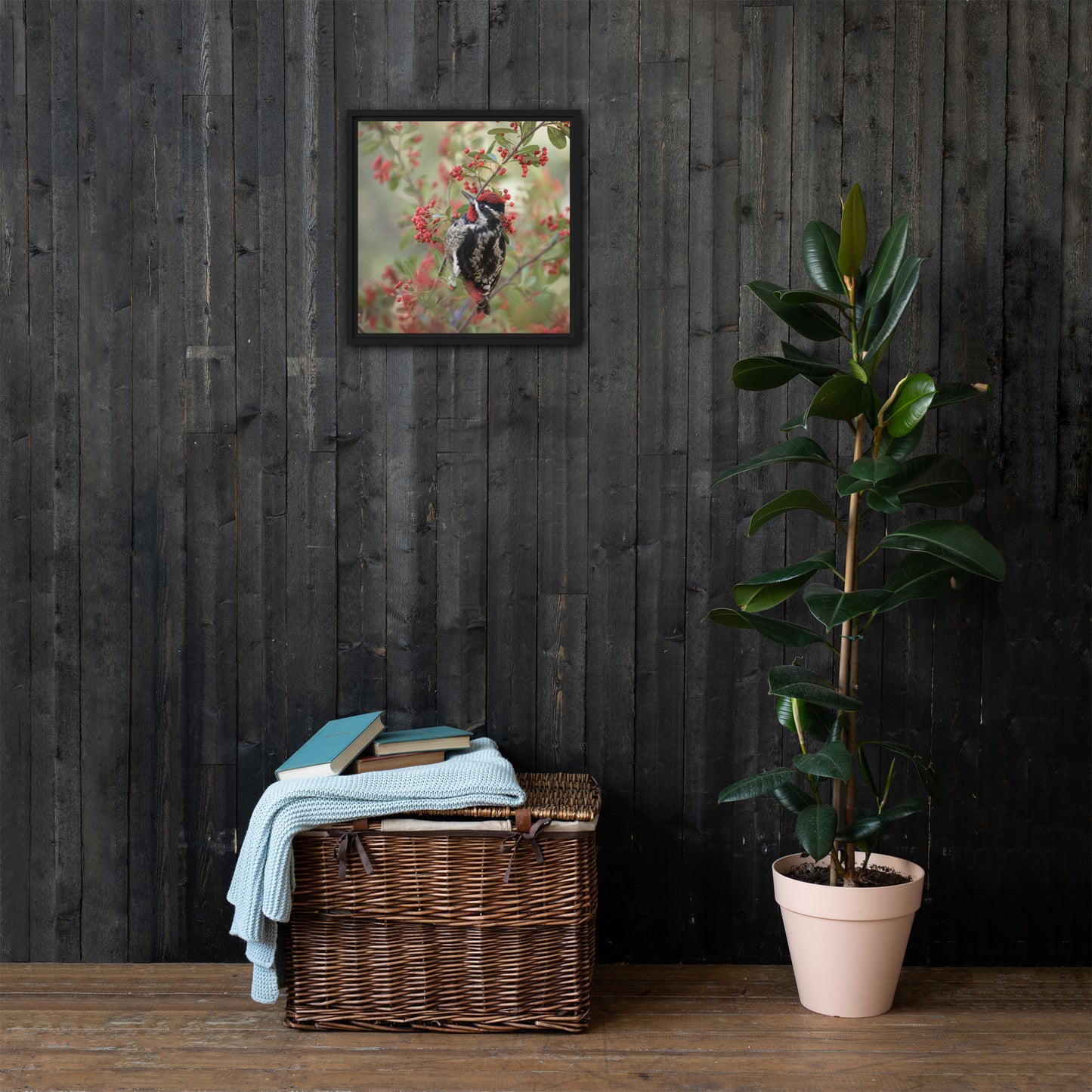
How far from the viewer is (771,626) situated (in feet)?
6.45

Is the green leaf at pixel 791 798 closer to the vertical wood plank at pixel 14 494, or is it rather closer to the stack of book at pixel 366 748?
the stack of book at pixel 366 748

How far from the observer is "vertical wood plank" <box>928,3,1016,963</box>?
216 cm

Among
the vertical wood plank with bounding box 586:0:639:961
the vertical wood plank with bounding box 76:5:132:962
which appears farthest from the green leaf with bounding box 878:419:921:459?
the vertical wood plank with bounding box 76:5:132:962

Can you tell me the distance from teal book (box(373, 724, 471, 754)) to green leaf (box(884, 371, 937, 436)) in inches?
40.7

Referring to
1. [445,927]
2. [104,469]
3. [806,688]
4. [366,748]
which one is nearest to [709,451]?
[806,688]

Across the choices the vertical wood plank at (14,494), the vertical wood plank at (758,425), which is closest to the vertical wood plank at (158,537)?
the vertical wood plank at (14,494)

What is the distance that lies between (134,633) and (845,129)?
188 centimetres

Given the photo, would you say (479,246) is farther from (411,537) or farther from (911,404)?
(911,404)

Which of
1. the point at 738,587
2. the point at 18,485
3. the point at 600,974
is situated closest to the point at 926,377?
the point at 738,587

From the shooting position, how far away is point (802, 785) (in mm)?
2219

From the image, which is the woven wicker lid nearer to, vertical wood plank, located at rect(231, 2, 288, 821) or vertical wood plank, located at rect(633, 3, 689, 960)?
vertical wood plank, located at rect(633, 3, 689, 960)

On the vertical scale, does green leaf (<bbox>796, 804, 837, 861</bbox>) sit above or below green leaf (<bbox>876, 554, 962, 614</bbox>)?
below

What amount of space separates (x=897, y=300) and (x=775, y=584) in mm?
578

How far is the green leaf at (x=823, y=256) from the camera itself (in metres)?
1.96
